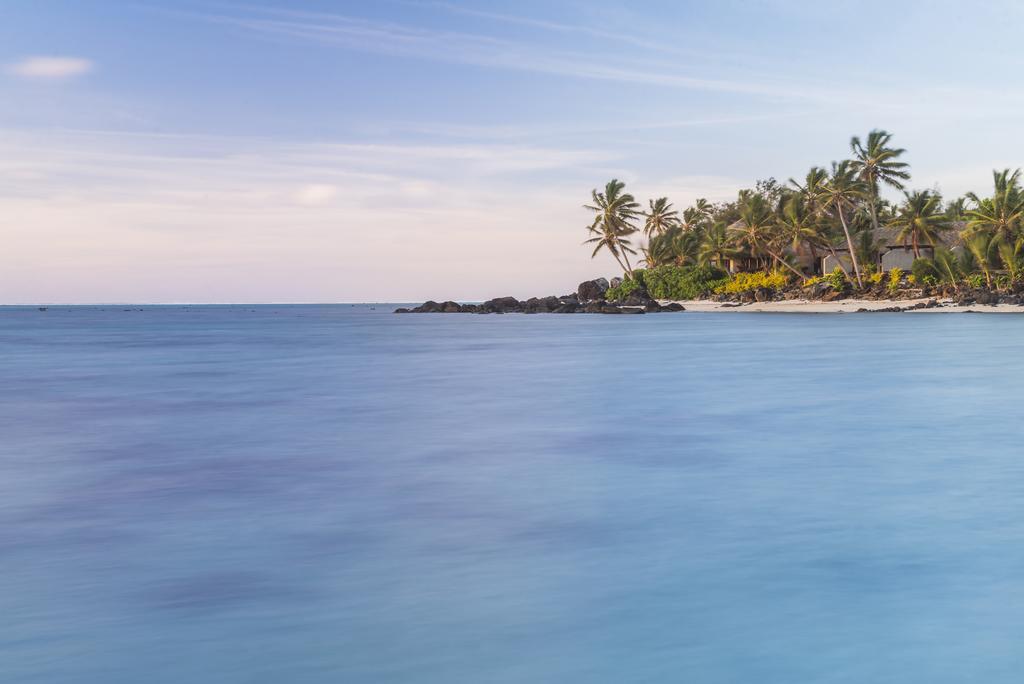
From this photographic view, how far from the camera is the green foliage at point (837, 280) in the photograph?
210 ft

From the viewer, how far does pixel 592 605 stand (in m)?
5.61

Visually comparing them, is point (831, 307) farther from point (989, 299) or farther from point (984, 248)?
point (984, 248)

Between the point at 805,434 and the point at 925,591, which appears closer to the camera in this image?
the point at 925,591

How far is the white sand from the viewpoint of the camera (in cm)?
5284

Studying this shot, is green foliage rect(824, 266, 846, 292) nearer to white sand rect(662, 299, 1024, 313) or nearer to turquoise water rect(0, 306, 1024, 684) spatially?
white sand rect(662, 299, 1024, 313)

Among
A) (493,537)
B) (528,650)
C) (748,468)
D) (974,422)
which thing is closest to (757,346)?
(974,422)

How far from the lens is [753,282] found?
2793 inches

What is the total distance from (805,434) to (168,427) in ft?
31.6

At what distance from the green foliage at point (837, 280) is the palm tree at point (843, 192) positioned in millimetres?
1135

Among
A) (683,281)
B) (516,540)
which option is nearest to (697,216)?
(683,281)

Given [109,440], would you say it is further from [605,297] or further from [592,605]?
[605,297]

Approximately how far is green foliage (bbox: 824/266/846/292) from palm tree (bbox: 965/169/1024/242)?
11290mm

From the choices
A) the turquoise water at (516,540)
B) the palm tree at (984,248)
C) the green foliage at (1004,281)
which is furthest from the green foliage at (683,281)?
the turquoise water at (516,540)

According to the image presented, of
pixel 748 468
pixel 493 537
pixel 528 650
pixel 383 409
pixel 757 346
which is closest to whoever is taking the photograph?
pixel 528 650
